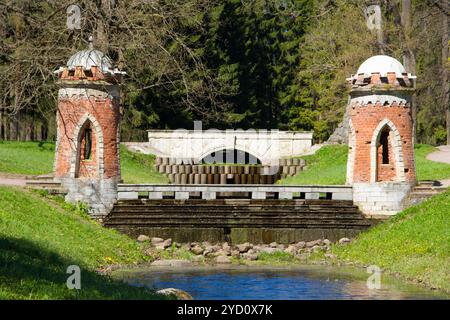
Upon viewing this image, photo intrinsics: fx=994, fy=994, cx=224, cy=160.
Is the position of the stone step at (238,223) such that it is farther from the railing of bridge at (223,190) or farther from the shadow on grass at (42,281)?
the shadow on grass at (42,281)

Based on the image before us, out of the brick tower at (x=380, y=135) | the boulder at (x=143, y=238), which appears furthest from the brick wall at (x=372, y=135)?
the boulder at (x=143, y=238)

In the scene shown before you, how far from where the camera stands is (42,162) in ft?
136

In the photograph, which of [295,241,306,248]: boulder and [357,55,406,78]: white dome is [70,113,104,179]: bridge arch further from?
[357,55,406,78]: white dome

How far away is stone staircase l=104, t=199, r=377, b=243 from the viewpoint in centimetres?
2781

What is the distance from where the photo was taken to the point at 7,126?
6994cm

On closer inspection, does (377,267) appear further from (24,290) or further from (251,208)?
(24,290)

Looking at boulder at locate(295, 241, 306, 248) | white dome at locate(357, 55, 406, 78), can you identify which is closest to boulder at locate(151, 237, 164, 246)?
boulder at locate(295, 241, 306, 248)

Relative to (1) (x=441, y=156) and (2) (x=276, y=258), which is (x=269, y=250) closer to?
(2) (x=276, y=258)

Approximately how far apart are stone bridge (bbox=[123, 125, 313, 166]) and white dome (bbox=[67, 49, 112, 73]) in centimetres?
2069

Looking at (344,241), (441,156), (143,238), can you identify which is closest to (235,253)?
(143,238)
